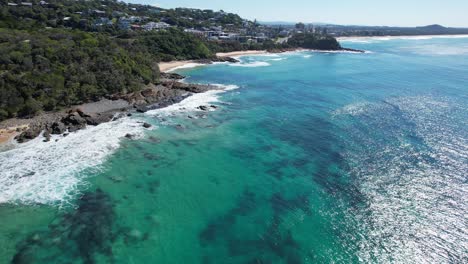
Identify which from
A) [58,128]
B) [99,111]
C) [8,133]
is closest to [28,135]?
[8,133]

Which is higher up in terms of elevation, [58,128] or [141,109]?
[141,109]

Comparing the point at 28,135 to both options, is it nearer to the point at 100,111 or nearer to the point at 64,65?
the point at 100,111

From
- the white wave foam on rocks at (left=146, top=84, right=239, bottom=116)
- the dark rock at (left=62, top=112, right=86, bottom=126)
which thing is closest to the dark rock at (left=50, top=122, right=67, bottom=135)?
the dark rock at (left=62, top=112, right=86, bottom=126)

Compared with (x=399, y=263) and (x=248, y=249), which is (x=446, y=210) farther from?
(x=248, y=249)

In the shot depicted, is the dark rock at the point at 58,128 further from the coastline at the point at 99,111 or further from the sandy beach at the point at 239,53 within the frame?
the sandy beach at the point at 239,53

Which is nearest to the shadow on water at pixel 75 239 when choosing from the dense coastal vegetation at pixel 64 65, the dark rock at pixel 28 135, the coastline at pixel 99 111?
the dark rock at pixel 28 135

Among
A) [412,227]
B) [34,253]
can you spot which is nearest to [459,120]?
[412,227]

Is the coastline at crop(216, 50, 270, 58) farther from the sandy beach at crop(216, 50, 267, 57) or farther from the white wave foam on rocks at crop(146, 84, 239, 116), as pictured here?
the white wave foam on rocks at crop(146, 84, 239, 116)
